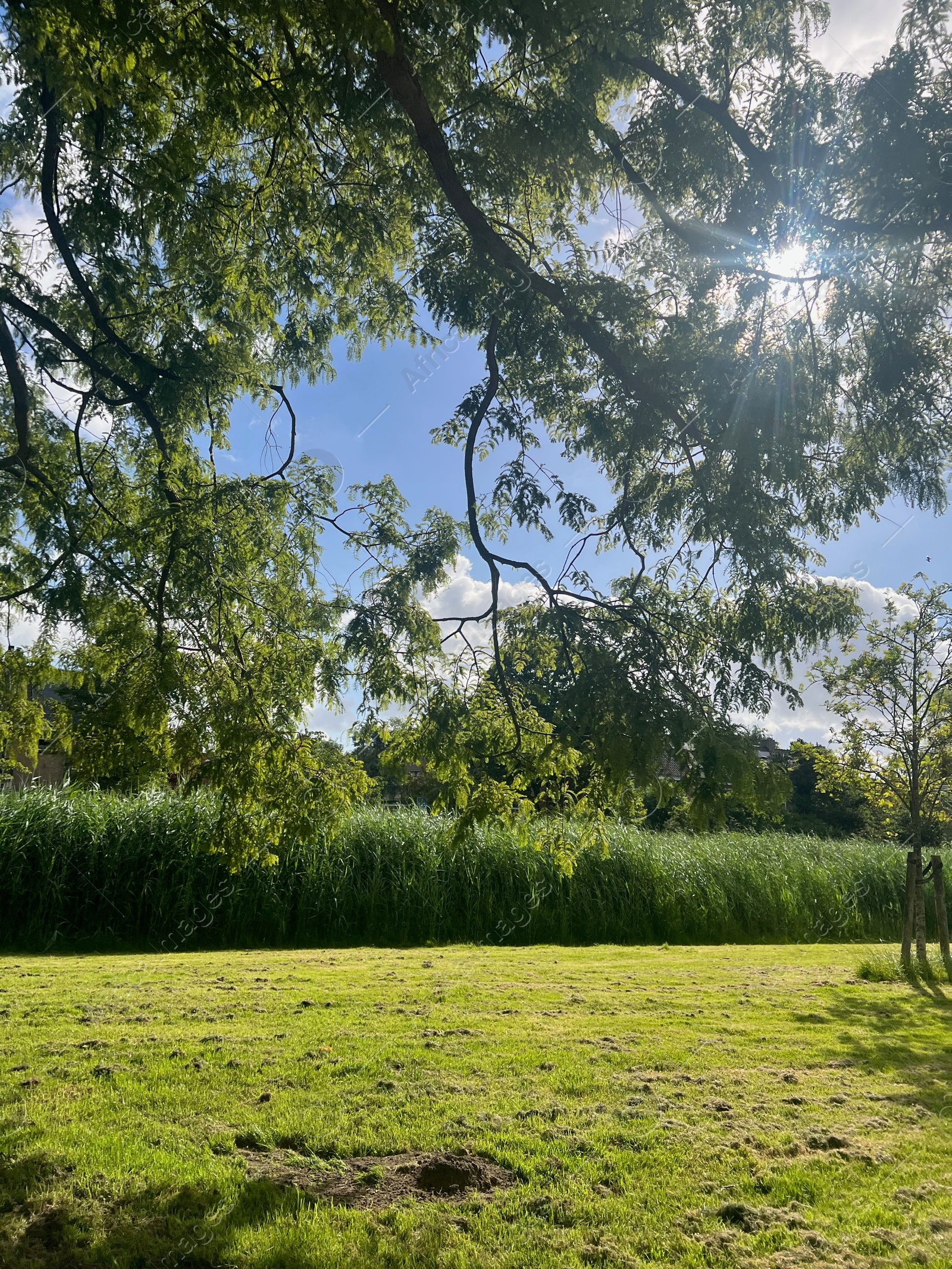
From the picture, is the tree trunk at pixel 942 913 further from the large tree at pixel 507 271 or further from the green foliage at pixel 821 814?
the green foliage at pixel 821 814

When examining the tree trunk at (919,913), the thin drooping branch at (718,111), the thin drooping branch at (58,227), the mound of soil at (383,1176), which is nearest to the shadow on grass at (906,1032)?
the tree trunk at (919,913)

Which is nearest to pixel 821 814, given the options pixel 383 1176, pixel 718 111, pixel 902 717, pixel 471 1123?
pixel 902 717

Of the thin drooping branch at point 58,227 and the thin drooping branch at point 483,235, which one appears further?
the thin drooping branch at point 58,227

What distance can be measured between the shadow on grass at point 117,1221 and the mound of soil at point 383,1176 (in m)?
0.13

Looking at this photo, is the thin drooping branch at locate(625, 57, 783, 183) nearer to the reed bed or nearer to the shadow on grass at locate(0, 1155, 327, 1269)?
the shadow on grass at locate(0, 1155, 327, 1269)

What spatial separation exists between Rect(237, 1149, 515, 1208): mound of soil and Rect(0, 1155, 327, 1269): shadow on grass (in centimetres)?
13

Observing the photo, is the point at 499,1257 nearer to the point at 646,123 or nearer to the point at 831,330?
the point at 831,330

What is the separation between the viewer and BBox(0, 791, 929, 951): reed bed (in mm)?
10289

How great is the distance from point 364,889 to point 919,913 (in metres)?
6.57

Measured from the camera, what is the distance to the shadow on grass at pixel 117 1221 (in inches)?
102

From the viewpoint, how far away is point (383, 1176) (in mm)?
3154

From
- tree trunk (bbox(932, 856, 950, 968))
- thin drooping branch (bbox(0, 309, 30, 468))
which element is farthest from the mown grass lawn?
thin drooping branch (bbox(0, 309, 30, 468))

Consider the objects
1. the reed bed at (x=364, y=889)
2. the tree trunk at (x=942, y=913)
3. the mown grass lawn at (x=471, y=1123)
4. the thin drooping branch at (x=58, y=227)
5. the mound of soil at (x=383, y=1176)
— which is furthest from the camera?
the reed bed at (x=364, y=889)

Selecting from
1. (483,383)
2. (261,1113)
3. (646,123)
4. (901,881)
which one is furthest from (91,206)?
(901,881)
